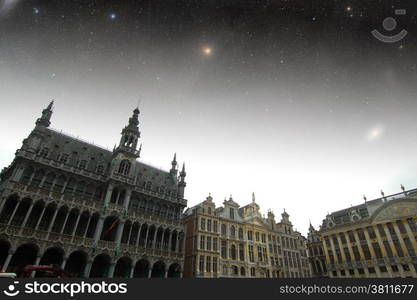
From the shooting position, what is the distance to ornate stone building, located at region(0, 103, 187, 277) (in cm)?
2817

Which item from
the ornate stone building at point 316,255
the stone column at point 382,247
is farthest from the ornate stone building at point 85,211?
the ornate stone building at point 316,255

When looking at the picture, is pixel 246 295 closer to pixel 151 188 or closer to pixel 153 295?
pixel 153 295

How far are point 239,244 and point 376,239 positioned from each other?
27467 mm

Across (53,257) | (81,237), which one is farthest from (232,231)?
(53,257)

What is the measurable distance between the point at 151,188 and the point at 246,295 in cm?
3233

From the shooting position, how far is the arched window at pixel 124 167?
38.3 metres

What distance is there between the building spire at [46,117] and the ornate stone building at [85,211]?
0.40ft

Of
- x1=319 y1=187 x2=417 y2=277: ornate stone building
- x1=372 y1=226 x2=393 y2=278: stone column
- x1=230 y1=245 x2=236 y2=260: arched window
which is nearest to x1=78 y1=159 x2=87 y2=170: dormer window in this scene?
x1=230 y1=245 x2=236 y2=260: arched window

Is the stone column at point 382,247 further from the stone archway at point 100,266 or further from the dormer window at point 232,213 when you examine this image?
the stone archway at point 100,266

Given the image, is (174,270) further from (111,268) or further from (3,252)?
(3,252)

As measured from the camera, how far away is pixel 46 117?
35219 millimetres

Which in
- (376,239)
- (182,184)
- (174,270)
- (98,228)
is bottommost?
(174,270)

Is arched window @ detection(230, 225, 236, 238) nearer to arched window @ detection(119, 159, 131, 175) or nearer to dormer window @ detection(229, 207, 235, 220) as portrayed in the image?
dormer window @ detection(229, 207, 235, 220)

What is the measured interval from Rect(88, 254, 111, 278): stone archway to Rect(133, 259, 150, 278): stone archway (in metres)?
4.93
